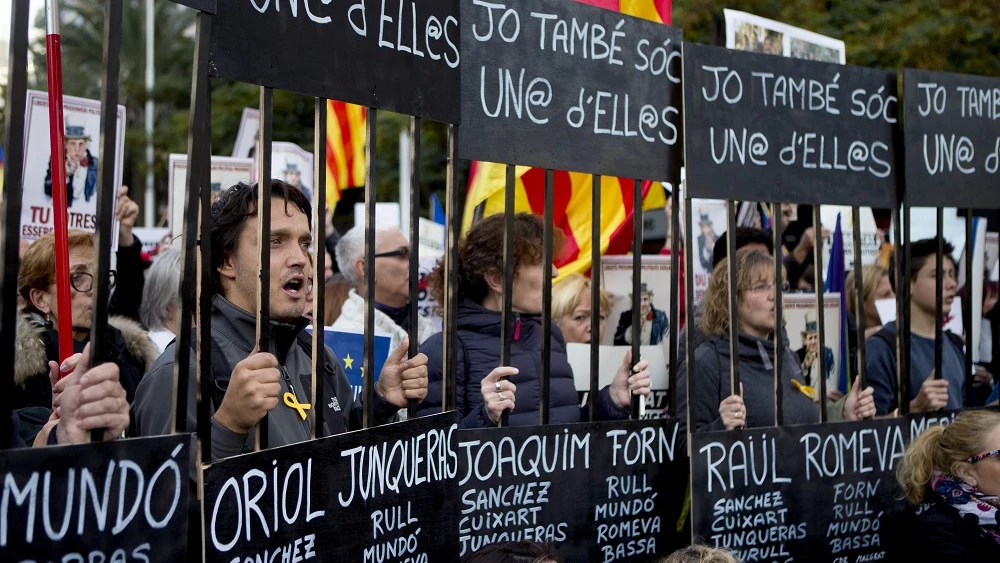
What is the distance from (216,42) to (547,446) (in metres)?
1.65

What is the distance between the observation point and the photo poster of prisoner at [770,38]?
17.1 feet

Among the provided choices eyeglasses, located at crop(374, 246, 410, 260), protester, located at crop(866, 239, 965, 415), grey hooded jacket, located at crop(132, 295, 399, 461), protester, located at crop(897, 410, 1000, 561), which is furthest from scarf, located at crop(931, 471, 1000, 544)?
eyeglasses, located at crop(374, 246, 410, 260)

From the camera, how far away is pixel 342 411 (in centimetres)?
303

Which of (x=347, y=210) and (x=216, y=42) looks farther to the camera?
(x=347, y=210)

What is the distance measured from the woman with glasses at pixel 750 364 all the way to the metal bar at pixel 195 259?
6.98 feet

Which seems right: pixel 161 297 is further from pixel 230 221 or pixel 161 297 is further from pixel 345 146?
pixel 345 146

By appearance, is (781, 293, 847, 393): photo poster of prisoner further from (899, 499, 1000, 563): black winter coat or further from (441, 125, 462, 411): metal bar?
(441, 125, 462, 411): metal bar

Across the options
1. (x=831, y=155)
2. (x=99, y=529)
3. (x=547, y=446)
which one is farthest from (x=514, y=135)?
(x=99, y=529)

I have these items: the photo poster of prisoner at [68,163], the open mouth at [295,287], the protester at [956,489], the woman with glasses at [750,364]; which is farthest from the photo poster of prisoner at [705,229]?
the open mouth at [295,287]

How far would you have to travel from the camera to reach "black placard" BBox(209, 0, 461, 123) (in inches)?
93.6

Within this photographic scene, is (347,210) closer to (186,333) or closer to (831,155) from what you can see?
(831,155)

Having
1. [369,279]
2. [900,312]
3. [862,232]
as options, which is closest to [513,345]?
[369,279]

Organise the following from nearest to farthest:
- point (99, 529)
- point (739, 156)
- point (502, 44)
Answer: point (99, 529) → point (502, 44) → point (739, 156)

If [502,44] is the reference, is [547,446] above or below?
below
